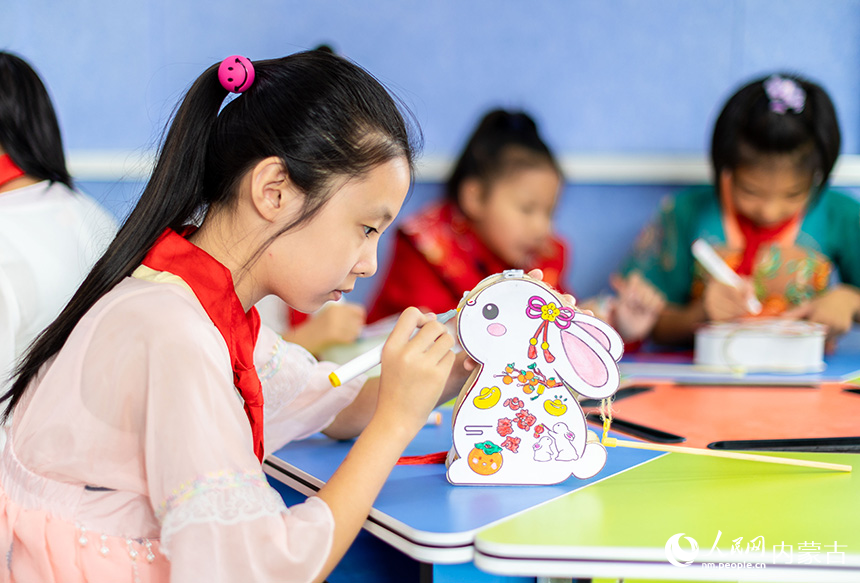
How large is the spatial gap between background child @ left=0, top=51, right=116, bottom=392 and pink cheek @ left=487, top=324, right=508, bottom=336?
67 cm

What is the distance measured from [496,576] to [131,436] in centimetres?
33

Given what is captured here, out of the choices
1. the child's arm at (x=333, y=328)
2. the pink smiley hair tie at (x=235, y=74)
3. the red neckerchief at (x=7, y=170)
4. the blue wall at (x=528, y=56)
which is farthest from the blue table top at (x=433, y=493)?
the blue wall at (x=528, y=56)

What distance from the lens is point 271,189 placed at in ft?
2.31

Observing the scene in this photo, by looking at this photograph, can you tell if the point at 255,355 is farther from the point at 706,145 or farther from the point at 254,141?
the point at 706,145

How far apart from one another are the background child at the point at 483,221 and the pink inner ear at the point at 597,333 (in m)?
0.98

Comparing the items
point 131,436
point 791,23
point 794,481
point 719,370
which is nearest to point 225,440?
point 131,436

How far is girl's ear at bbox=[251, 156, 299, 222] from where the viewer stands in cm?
69

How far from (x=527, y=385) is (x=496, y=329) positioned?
0.20 ft

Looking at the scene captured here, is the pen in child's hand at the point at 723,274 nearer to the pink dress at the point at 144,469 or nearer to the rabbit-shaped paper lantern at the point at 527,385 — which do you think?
the rabbit-shaped paper lantern at the point at 527,385

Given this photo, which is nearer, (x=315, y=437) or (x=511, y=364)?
(x=511, y=364)

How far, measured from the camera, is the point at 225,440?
0.59m

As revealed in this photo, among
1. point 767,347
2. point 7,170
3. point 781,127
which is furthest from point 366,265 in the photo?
point 781,127

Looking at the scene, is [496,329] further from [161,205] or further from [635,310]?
[635,310]

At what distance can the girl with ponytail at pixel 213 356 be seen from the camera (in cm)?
59
